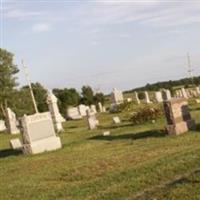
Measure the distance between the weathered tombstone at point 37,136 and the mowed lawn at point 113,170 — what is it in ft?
2.08

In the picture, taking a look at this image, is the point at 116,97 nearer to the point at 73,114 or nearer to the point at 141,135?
the point at 73,114

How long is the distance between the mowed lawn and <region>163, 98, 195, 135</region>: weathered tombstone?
40 centimetres

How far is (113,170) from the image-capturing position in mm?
13383

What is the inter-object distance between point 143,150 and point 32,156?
520 cm

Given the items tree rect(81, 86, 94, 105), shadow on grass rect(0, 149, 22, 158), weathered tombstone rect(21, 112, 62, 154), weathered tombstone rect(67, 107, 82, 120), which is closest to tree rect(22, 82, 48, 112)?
tree rect(81, 86, 94, 105)

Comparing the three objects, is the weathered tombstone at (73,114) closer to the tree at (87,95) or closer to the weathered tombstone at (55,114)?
the weathered tombstone at (55,114)

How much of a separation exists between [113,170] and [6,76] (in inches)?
1578

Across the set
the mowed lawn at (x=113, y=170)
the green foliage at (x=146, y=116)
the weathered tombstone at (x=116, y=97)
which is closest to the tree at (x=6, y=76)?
the weathered tombstone at (x=116, y=97)

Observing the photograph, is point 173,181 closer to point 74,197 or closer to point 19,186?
point 74,197

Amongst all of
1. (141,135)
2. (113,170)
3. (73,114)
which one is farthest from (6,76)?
(113,170)

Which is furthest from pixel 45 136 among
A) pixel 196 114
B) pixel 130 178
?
pixel 130 178

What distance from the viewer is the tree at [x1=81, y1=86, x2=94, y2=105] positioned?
6322 cm

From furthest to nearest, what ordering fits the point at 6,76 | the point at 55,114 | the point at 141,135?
the point at 6,76
the point at 55,114
the point at 141,135

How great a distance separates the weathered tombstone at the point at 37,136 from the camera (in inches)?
829
